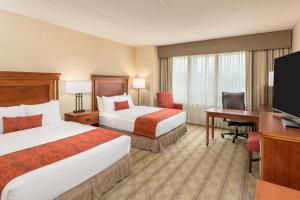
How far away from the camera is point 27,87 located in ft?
11.0

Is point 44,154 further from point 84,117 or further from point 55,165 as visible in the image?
point 84,117

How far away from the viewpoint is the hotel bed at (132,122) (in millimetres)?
3635

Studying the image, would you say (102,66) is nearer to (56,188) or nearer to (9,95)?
(9,95)

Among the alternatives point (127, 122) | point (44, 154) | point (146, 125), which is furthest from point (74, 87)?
point (44, 154)

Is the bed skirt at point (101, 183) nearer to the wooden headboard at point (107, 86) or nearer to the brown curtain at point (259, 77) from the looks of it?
the wooden headboard at point (107, 86)

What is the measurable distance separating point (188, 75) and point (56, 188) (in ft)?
15.8

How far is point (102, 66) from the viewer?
501cm

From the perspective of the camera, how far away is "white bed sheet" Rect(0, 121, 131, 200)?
150 centimetres

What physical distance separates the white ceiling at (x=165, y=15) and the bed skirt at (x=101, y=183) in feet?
7.83

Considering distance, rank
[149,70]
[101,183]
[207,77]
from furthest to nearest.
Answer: [149,70]
[207,77]
[101,183]

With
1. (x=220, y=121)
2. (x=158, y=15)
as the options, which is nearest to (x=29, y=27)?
(x=158, y=15)

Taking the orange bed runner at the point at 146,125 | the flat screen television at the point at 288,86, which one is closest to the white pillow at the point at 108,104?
the orange bed runner at the point at 146,125

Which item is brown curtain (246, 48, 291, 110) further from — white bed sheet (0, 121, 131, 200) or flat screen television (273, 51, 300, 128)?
white bed sheet (0, 121, 131, 200)

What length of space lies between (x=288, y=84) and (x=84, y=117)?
3560 mm
